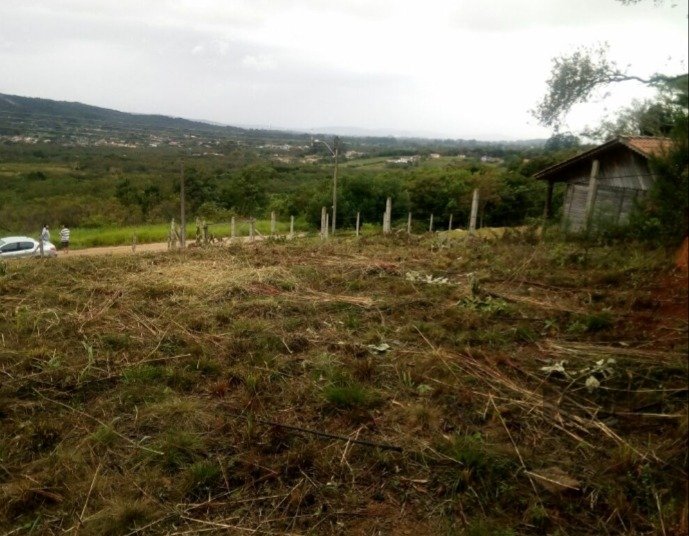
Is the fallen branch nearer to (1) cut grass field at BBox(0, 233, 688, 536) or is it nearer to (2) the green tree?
(1) cut grass field at BBox(0, 233, 688, 536)

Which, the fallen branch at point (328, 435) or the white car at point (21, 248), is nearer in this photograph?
the fallen branch at point (328, 435)

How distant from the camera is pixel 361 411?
3.12 m

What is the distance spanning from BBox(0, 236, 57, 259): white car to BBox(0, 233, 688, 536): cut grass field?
10.7 meters

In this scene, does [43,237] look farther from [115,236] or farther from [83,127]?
[83,127]

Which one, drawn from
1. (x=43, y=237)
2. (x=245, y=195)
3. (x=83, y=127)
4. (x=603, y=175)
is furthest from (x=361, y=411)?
(x=83, y=127)

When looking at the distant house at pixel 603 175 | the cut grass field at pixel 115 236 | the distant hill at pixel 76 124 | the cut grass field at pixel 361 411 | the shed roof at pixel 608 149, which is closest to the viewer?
the cut grass field at pixel 361 411

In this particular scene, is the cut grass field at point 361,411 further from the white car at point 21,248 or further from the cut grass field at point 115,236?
the cut grass field at point 115,236

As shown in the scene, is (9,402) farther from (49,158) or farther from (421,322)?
(49,158)

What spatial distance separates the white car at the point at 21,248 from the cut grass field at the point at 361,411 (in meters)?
10.7

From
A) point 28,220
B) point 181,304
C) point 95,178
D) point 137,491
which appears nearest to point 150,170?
point 95,178

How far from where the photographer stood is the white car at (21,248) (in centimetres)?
1454

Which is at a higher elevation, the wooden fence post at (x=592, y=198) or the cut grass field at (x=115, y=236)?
the wooden fence post at (x=592, y=198)

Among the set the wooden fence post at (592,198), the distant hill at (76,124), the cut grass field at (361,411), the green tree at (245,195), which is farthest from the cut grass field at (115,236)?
the distant hill at (76,124)

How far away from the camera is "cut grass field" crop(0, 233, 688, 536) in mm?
2285
